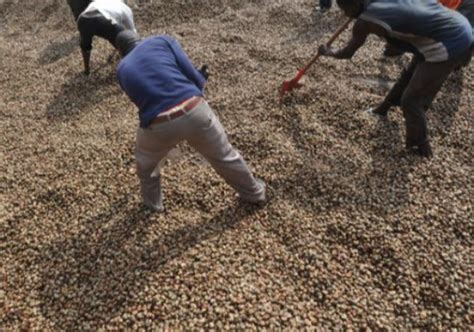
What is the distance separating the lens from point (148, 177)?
308 centimetres

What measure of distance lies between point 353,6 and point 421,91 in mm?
946

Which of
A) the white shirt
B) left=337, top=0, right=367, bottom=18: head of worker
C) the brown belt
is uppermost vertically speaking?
left=337, top=0, right=367, bottom=18: head of worker

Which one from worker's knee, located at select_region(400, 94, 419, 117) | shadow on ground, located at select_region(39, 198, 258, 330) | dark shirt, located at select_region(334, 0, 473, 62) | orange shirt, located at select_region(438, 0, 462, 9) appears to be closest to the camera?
shadow on ground, located at select_region(39, 198, 258, 330)

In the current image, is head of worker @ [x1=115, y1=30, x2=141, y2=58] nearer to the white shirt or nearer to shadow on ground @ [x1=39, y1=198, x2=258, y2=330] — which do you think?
shadow on ground @ [x1=39, y1=198, x2=258, y2=330]

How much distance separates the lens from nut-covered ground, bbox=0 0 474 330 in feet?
8.62

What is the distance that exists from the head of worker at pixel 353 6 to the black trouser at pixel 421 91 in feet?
2.34

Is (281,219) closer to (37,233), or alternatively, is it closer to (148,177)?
(148,177)

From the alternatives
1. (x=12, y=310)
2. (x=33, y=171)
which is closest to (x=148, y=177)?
(x=12, y=310)

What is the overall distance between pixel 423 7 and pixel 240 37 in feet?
11.0

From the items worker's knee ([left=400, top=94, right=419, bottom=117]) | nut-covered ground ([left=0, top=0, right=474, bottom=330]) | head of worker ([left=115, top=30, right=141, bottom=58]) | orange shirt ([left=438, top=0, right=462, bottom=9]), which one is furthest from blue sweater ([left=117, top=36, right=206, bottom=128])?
orange shirt ([left=438, top=0, right=462, bottom=9])

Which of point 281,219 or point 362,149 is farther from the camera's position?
point 362,149

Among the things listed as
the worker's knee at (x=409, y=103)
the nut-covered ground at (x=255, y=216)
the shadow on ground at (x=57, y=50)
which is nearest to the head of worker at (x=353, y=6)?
the worker's knee at (x=409, y=103)

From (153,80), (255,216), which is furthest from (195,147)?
(255,216)

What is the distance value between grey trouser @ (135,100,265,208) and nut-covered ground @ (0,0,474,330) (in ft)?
0.79
